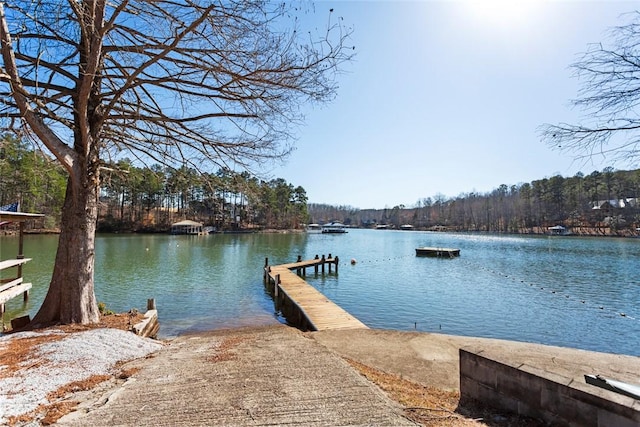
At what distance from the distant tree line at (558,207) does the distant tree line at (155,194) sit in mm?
51587

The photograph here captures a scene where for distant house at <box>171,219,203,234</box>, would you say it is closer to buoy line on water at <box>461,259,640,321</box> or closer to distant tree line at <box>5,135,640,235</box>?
distant tree line at <box>5,135,640,235</box>

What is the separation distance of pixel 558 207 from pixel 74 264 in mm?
92490

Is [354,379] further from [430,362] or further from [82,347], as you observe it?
[82,347]

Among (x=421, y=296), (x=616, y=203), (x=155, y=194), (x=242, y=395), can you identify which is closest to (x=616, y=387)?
(x=242, y=395)

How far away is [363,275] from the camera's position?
2222 centimetres

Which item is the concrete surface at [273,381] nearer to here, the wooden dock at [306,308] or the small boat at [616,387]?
the small boat at [616,387]

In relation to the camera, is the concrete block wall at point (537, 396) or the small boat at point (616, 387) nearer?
the concrete block wall at point (537, 396)

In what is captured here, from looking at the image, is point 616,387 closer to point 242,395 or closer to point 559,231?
point 242,395

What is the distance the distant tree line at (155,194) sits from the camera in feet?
25.5

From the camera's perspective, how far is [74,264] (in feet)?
21.8

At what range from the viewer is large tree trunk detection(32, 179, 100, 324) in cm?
666

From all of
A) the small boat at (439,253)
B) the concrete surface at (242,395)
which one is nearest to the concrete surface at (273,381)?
the concrete surface at (242,395)

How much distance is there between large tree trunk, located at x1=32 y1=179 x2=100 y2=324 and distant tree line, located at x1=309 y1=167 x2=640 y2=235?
183ft

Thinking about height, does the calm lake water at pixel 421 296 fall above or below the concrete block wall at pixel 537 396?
below
